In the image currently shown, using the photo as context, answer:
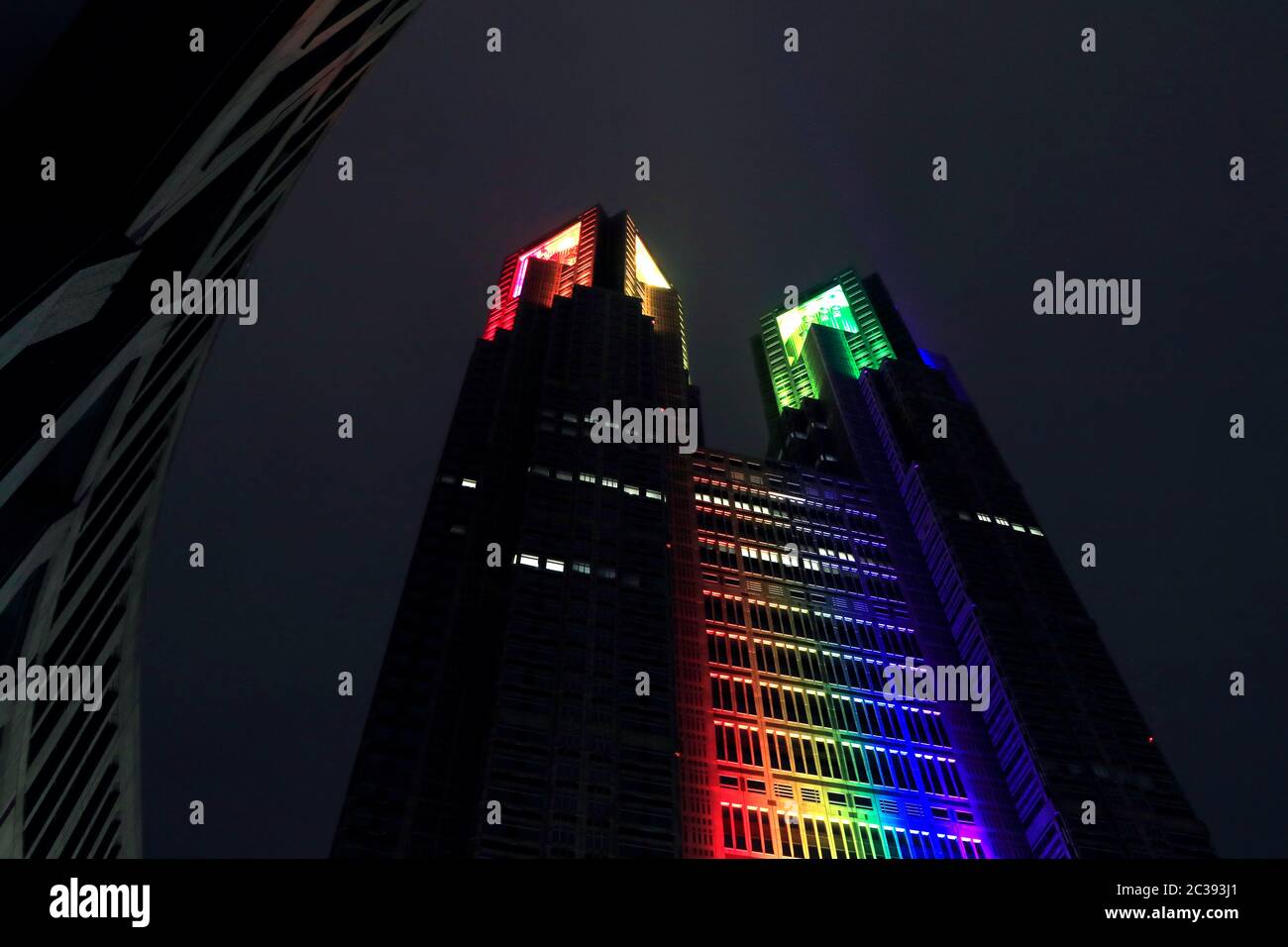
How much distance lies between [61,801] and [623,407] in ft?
188

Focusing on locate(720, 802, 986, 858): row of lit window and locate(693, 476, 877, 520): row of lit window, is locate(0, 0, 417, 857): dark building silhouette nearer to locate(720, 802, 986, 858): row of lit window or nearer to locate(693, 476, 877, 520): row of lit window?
locate(720, 802, 986, 858): row of lit window

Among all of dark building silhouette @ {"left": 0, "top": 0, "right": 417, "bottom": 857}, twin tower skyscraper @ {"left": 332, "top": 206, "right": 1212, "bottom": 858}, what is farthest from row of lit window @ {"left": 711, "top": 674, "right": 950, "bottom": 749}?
dark building silhouette @ {"left": 0, "top": 0, "right": 417, "bottom": 857}

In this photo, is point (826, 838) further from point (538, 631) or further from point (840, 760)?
point (538, 631)

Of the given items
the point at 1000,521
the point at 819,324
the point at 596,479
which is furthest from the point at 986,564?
the point at 819,324

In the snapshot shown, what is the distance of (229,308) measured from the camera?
81.5ft

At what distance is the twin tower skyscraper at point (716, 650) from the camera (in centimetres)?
5603

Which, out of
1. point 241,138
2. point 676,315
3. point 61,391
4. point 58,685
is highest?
point 676,315

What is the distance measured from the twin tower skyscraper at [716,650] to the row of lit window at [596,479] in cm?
37

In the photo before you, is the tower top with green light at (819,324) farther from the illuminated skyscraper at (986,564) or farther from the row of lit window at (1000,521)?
the row of lit window at (1000,521)

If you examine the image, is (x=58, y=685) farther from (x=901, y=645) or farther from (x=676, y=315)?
(x=676, y=315)

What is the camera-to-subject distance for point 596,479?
74.4m

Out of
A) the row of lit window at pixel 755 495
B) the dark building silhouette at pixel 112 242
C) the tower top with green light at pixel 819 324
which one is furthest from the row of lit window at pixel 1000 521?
the dark building silhouette at pixel 112 242

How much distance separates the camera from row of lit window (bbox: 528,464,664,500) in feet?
241
